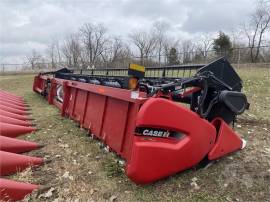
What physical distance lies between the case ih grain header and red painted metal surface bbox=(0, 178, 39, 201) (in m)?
1.17

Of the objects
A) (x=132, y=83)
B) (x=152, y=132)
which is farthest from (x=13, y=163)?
(x=152, y=132)

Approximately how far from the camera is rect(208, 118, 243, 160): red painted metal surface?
4.12 metres

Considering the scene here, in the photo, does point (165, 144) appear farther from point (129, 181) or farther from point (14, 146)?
point (14, 146)

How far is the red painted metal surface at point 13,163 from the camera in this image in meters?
4.29

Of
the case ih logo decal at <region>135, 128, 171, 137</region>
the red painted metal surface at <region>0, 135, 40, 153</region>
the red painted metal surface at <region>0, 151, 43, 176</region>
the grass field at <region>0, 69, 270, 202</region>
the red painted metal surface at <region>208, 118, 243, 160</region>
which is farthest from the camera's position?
the red painted metal surface at <region>0, 135, 40, 153</region>

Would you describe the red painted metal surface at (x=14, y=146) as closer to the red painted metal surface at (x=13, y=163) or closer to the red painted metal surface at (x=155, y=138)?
the red painted metal surface at (x=13, y=163)

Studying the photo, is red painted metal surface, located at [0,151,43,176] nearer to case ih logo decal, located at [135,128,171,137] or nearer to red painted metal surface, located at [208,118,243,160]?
case ih logo decal, located at [135,128,171,137]

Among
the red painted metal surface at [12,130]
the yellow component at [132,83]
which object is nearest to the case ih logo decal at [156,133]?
the yellow component at [132,83]

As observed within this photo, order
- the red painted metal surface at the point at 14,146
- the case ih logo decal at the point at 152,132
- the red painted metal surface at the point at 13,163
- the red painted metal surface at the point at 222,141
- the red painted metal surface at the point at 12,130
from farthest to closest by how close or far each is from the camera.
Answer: the red painted metal surface at the point at 12,130
the red painted metal surface at the point at 14,146
the red painted metal surface at the point at 13,163
the red painted metal surface at the point at 222,141
the case ih logo decal at the point at 152,132

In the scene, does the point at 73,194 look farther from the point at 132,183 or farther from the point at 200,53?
the point at 200,53

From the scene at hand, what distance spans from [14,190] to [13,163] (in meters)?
0.83

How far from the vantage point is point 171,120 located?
11.8 ft

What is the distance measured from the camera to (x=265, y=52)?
3234 cm

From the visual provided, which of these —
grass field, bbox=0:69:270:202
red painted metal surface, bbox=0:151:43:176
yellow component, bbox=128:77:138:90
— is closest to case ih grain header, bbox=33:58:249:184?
yellow component, bbox=128:77:138:90
